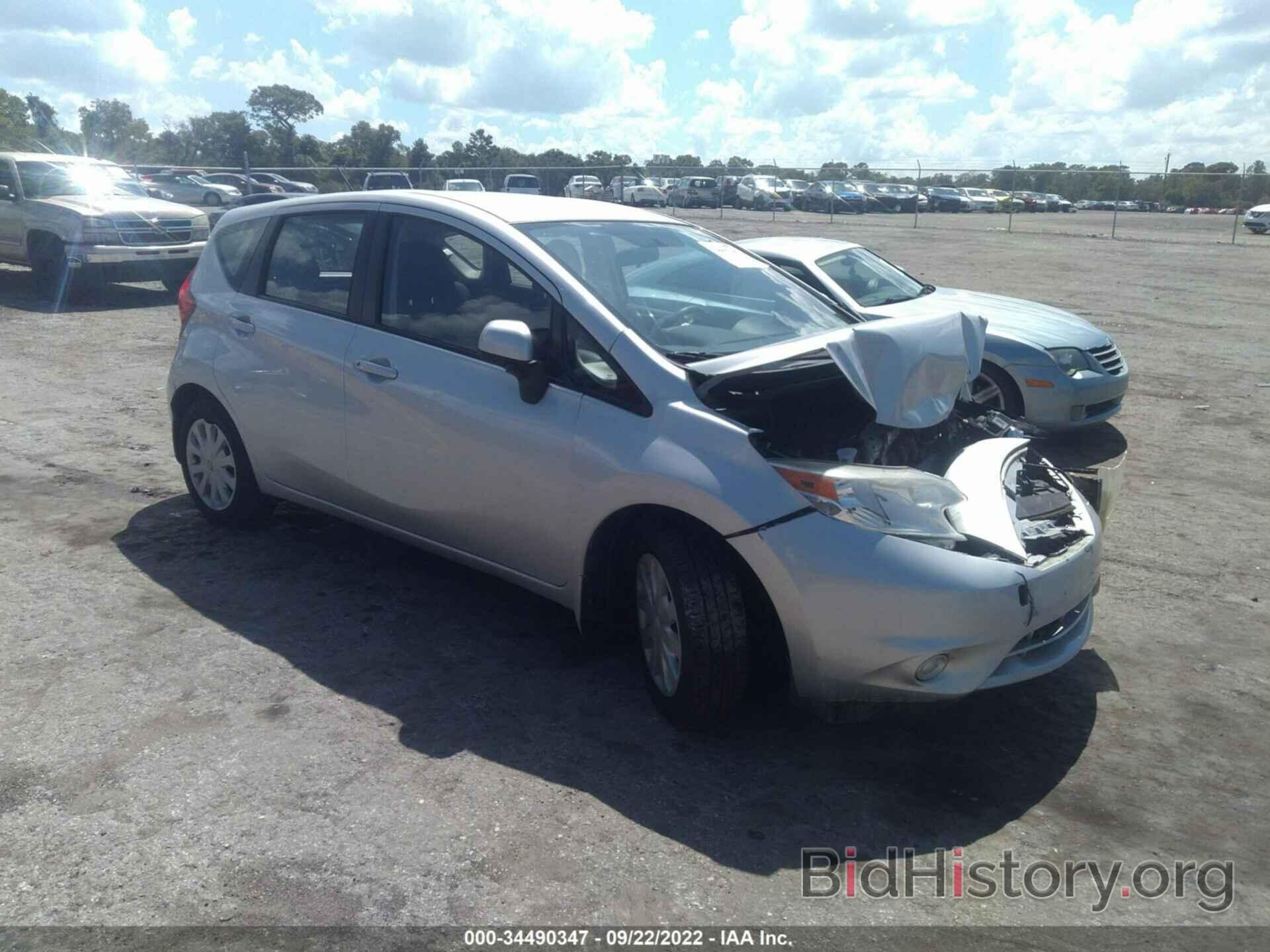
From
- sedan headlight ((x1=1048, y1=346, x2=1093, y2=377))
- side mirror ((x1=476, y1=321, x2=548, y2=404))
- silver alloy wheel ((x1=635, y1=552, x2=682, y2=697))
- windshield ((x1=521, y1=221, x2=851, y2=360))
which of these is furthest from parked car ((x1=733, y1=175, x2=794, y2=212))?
silver alloy wheel ((x1=635, y1=552, x2=682, y2=697))

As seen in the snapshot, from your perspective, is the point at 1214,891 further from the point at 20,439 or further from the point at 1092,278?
the point at 1092,278

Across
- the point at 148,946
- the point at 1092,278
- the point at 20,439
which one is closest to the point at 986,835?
the point at 148,946

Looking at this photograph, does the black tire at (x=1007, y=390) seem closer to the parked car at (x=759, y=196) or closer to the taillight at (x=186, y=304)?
the taillight at (x=186, y=304)

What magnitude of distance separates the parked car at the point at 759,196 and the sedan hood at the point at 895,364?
42.7 m

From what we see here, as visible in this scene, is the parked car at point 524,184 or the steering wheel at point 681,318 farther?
the parked car at point 524,184

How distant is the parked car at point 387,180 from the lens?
29.2 meters

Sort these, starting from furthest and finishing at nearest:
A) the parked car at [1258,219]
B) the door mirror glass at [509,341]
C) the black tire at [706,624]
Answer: the parked car at [1258,219], the door mirror glass at [509,341], the black tire at [706,624]

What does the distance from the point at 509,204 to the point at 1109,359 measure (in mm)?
5221

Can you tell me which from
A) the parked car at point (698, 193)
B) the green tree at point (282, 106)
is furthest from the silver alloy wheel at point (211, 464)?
the green tree at point (282, 106)

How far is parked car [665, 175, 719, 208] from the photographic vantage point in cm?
4591

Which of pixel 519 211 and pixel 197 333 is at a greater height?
pixel 519 211

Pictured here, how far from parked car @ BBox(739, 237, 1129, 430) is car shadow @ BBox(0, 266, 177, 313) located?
10.5 meters

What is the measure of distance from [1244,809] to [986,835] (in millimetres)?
898

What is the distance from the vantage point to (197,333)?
593 cm
